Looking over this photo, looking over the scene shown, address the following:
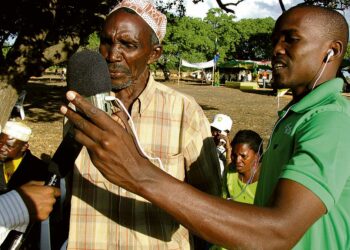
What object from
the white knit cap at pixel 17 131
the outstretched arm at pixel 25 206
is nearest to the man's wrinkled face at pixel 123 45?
the outstretched arm at pixel 25 206

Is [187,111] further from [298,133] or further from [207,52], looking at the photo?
[207,52]

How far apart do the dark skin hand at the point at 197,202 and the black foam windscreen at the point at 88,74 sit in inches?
5.8

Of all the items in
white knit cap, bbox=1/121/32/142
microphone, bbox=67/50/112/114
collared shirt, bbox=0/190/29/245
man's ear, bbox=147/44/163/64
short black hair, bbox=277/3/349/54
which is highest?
short black hair, bbox=277/3/349/54

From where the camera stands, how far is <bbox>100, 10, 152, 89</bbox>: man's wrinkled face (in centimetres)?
237

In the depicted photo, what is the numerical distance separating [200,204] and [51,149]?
8878mm

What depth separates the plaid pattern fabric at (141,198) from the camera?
2.23 m

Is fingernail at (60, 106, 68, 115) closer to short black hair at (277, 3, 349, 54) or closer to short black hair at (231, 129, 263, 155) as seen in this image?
short black hair at (277, 3, 349, 54)

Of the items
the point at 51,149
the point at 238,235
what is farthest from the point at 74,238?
the point at 51,149

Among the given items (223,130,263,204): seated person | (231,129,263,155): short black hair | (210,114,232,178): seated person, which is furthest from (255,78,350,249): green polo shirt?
(210,114,232,178): seated person

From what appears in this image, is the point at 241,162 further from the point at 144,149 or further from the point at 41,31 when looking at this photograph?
the point at 41,31

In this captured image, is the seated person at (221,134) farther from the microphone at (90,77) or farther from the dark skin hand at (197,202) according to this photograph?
the dark skin hand at (197,202)

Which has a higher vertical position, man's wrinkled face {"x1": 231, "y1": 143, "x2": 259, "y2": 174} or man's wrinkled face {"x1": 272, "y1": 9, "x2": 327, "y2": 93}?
man's wrinkled face {"x1": 272, "y1": 9, "x2": 327, "y2": 93}

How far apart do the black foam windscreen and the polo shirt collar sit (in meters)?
0.69

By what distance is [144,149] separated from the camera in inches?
90.2
